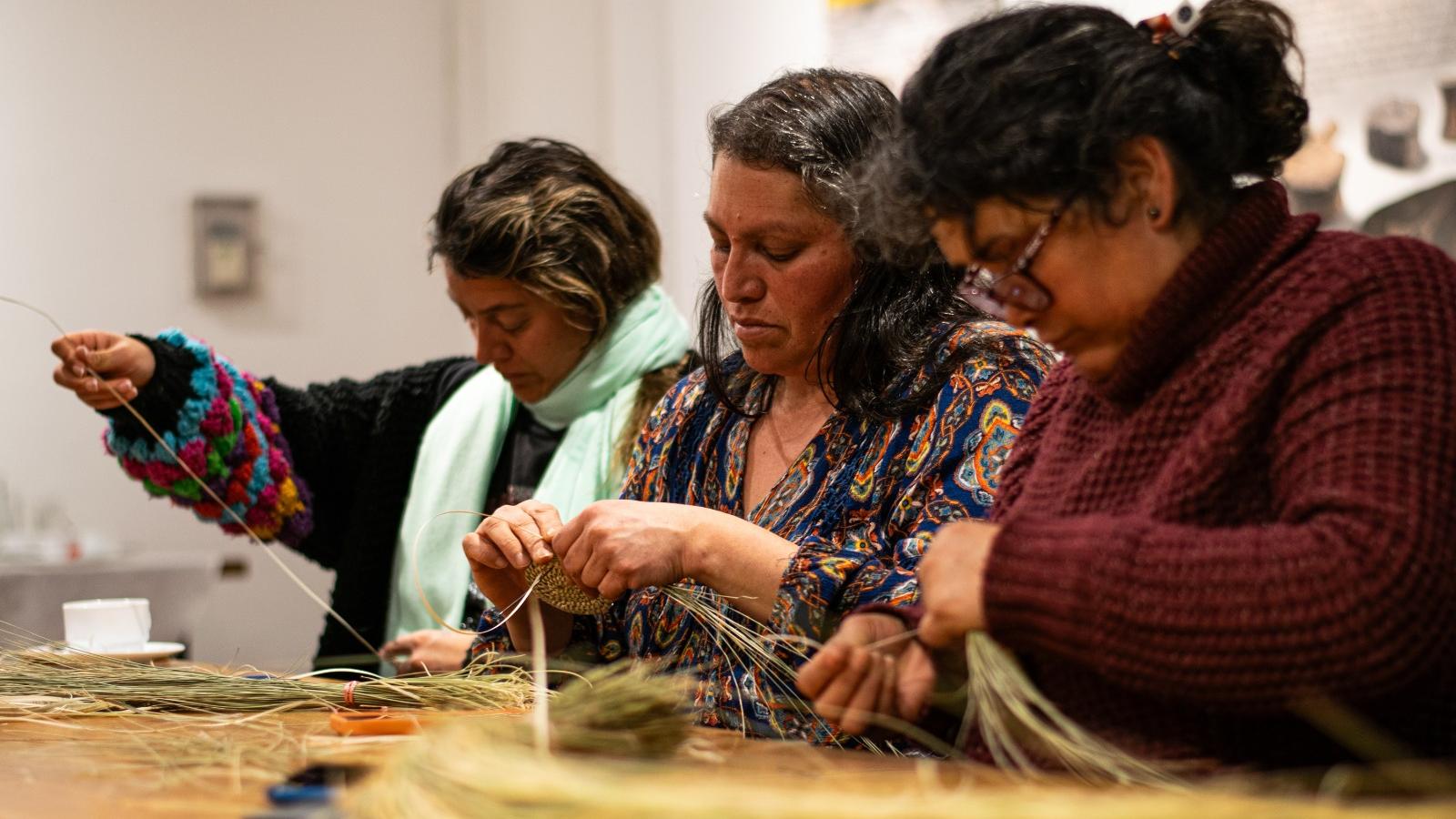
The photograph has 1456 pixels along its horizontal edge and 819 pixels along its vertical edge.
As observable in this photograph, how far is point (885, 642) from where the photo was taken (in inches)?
45.6

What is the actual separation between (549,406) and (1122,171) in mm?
1593

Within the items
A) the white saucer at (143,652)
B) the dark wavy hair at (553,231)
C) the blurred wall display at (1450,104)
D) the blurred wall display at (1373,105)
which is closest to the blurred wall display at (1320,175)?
the blurred wall display at (1373,105)

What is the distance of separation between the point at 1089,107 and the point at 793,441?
78 cm

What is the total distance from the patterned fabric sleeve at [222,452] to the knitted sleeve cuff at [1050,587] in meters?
1.89

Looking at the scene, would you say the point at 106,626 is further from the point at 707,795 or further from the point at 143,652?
the point at 707,795

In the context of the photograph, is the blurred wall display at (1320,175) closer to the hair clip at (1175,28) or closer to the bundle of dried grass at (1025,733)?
the hair clip at (1175,28)

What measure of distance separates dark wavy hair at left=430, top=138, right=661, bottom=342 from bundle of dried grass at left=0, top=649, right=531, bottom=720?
88cm

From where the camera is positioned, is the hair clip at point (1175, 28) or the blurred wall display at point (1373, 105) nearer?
the hair clip at point (1175, 28)

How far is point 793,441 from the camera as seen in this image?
70.4 inches

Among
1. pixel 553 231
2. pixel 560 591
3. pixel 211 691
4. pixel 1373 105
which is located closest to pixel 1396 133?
pixel 1373 105

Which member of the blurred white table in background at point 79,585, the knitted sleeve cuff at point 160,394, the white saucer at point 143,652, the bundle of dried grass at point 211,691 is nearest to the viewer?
the bundle of dried grass at point 211,691

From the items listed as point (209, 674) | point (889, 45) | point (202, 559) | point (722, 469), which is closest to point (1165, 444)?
point (722, 469)

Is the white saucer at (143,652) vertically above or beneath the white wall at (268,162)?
beneath

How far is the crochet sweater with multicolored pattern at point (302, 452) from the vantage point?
2.50 meters
